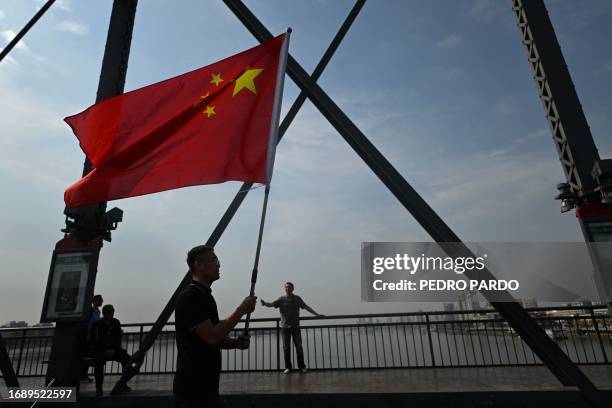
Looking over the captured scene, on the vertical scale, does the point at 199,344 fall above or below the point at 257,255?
below

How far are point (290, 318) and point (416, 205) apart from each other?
4.46 metres

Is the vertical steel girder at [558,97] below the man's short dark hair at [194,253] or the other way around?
the other way around

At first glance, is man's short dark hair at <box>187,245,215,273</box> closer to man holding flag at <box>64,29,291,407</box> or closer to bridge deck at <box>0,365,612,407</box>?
man holding flag at <box>64,29,291,407</box>

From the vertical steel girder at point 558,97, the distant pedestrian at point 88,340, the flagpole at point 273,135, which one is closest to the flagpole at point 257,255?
the flagpole at point 273,135

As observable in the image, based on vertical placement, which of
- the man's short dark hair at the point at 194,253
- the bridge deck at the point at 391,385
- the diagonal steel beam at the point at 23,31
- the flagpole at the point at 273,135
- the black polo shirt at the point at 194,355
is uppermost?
the diagonal steel beam at the point at 23,31

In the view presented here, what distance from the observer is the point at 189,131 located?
5.08 meters

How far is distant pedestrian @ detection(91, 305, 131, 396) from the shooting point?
6.77m

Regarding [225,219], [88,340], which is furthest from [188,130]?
[88,340]

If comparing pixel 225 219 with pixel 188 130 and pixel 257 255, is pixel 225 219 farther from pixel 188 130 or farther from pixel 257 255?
pixel 257 255

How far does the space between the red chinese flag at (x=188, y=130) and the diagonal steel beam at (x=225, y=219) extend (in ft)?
2.84

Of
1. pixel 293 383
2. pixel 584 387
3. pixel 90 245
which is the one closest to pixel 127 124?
pixel 90 245

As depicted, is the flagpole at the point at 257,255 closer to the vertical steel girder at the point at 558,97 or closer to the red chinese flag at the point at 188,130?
→ the red chinese flag at the point at 188,130

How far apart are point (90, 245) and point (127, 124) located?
2.41m

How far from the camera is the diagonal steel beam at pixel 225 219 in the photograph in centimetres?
585
